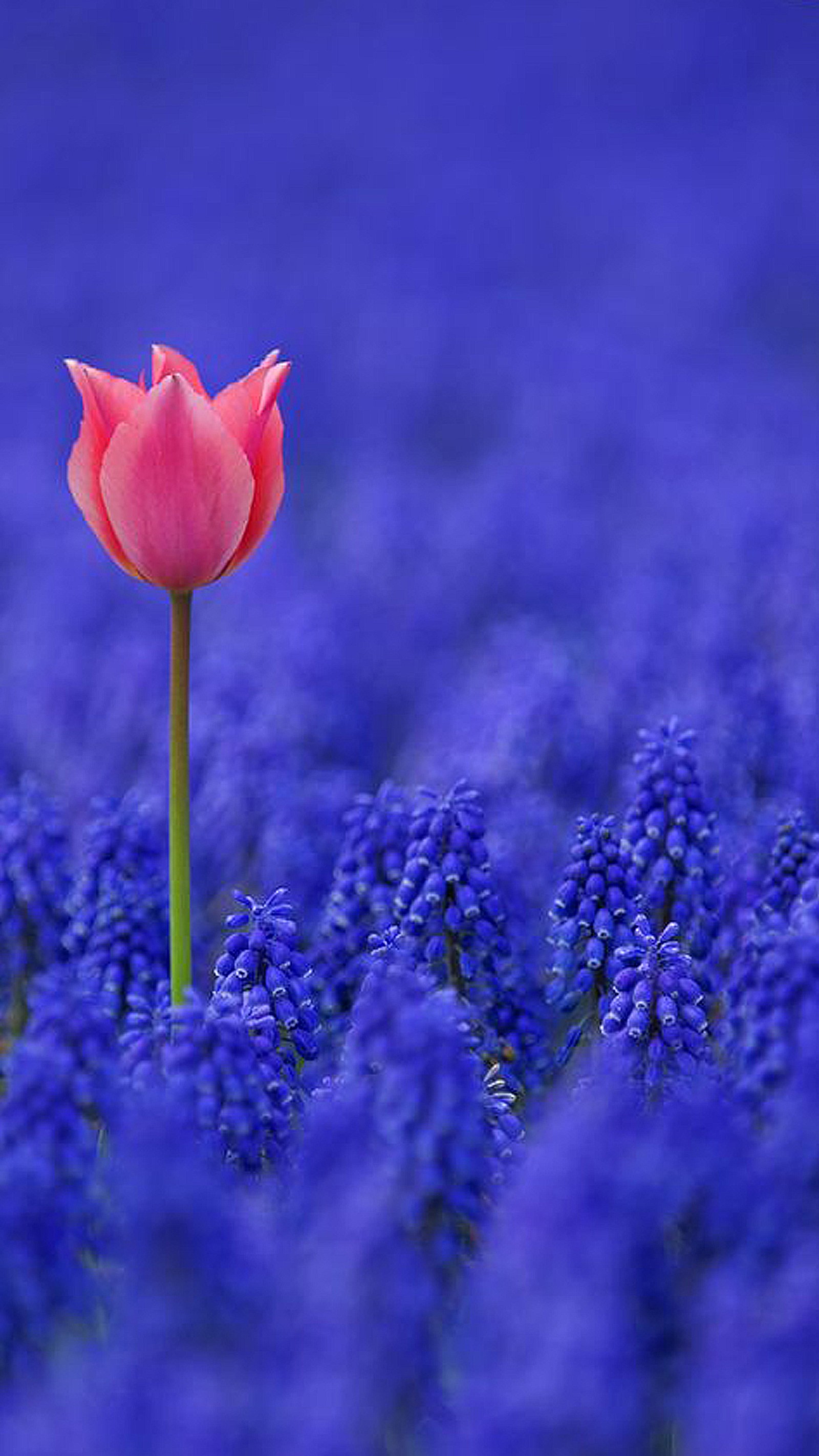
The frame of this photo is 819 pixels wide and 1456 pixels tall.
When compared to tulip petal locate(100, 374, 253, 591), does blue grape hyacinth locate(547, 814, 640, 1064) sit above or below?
below

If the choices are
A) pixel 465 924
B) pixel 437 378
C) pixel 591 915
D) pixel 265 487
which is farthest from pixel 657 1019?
pixel 437 378

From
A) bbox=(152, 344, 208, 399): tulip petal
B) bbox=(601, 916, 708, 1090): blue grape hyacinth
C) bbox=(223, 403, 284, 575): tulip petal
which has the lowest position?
bbox=(601, 916, 708, 1090): blue grape hyacinth

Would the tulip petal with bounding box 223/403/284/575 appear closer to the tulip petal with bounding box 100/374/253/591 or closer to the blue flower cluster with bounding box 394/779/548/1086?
the tulip petal with bounding box 100/374/253/591

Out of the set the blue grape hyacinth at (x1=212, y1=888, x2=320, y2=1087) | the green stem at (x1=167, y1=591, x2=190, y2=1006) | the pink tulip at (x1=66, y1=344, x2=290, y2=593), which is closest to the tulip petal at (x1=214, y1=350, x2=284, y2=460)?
the pink tulip at (x1=66, y1=344, x2=290, y2=593)

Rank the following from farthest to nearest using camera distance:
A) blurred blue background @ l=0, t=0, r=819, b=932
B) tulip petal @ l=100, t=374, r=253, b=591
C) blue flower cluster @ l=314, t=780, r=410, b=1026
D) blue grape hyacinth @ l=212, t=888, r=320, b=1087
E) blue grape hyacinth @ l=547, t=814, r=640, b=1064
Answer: blurred blue background @ l=0, t=0, r=819, b=932 → blue flower cluster @ l=314, t=780, r=410, b=1026 → blue grape hyacinth @ l=547, t=814, r=640, b=1064 → blue grape hyacinth @ l=212, t=888, r=320, b=1087 → tulip petal @ l=100, t=374, r=253, b=591

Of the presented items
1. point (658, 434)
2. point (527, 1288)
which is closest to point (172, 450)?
point (527, 1288)

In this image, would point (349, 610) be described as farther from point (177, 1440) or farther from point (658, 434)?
point (177, 1440)

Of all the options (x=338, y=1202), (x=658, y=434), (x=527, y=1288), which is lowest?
(x=527, y=1288)
